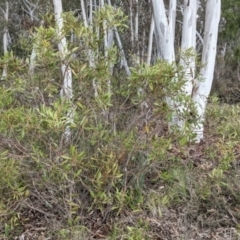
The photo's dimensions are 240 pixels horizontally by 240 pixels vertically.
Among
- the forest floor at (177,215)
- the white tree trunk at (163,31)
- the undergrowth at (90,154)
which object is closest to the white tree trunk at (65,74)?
the undergrowth at (90,154)

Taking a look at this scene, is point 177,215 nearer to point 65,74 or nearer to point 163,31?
point 65,74

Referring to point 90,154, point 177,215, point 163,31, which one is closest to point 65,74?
point 90,154

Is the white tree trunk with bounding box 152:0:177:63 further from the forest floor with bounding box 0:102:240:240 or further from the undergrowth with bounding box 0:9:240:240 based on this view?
the undergrowth with bounding box 0:9:240:240

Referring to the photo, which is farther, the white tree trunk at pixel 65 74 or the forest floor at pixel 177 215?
the forest floor at pixel 177 215

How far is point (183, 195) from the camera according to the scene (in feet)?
13.4

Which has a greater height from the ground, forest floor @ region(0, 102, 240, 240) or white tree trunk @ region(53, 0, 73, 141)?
white tree trunk @ region(53, 0, 73, 141)

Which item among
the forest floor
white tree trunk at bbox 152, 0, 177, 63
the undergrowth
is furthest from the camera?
white tree trunk at bbox 152, 0, 177, 63

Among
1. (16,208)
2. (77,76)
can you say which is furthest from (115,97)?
(16,208)

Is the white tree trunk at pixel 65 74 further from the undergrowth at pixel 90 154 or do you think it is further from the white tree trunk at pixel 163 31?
the white tree trunk at pixel 163 31

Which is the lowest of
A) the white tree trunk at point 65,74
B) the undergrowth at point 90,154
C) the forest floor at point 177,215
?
the forest floor at point 177,215

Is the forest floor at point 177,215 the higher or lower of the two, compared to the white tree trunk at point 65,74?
lower

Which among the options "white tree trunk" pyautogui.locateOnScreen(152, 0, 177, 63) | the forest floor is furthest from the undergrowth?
"white tree trunk" pyautogui.locateOnScreen(152, 0, 177, 63)

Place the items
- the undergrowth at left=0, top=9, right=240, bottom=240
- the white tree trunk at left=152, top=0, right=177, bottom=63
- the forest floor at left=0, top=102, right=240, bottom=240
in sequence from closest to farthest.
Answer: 1. the undergrowth at left=0, top=9, right=240, bottom=240
2. the forest floor at left=0, top=102, right=240, bottom=240
3. the white tree trunk at left=152, top=0, right=177, bottom=63

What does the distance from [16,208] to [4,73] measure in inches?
46.3
